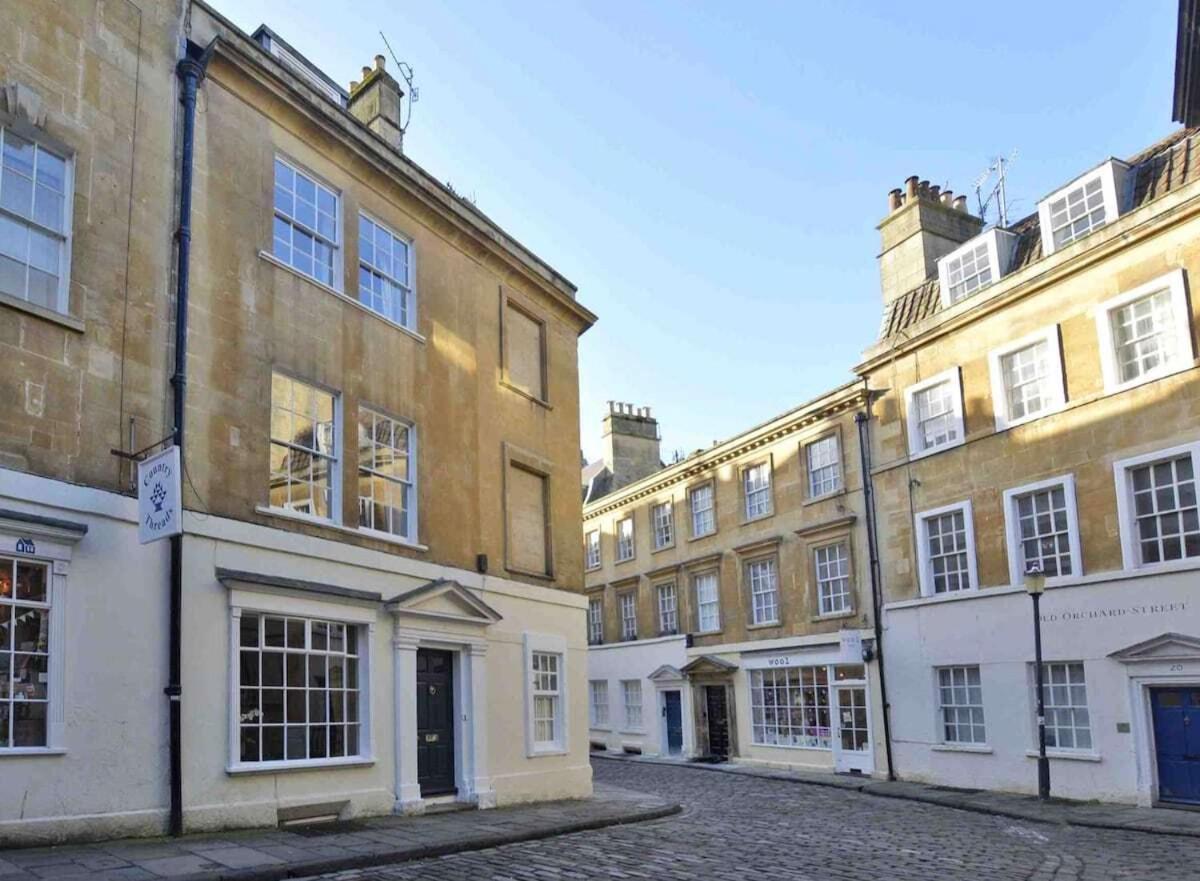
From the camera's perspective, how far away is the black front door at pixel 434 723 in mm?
15258

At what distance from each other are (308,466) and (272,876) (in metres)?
5.83

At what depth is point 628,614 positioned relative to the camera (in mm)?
37625

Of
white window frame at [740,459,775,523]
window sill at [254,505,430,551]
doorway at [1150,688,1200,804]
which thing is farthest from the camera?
white window frame at [740,459,775,523]

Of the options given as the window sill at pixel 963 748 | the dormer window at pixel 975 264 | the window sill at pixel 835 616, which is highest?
the dormer window at pixel 975 264

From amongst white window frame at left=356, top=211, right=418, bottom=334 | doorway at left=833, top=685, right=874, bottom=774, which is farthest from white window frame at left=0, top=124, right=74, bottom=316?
doorway at left=833, top=685, right=874, bottom=774

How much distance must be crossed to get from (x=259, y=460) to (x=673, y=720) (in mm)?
24223

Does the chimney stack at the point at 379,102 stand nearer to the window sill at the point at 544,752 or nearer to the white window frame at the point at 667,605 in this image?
the window sill at the point at 544,752

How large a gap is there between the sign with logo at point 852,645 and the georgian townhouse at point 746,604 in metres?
0.03

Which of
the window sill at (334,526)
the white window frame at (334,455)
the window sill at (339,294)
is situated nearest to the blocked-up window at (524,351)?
the window sill at (339,294)

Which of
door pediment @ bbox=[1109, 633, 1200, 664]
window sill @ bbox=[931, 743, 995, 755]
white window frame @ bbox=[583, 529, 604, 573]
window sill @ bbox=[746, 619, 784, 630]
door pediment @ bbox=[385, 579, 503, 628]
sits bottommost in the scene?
window sill @ bbox=[931, 743, 995, 755]

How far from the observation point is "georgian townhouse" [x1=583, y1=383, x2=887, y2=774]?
2692 cm

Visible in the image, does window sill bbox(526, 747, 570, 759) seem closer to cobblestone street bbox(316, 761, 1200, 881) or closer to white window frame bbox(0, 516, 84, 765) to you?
cobblestone street bbox(316, 761, 1200, 881)

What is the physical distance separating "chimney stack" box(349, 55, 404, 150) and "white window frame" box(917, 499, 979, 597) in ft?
45.3

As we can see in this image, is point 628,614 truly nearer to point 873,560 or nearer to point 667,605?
point 667,605
